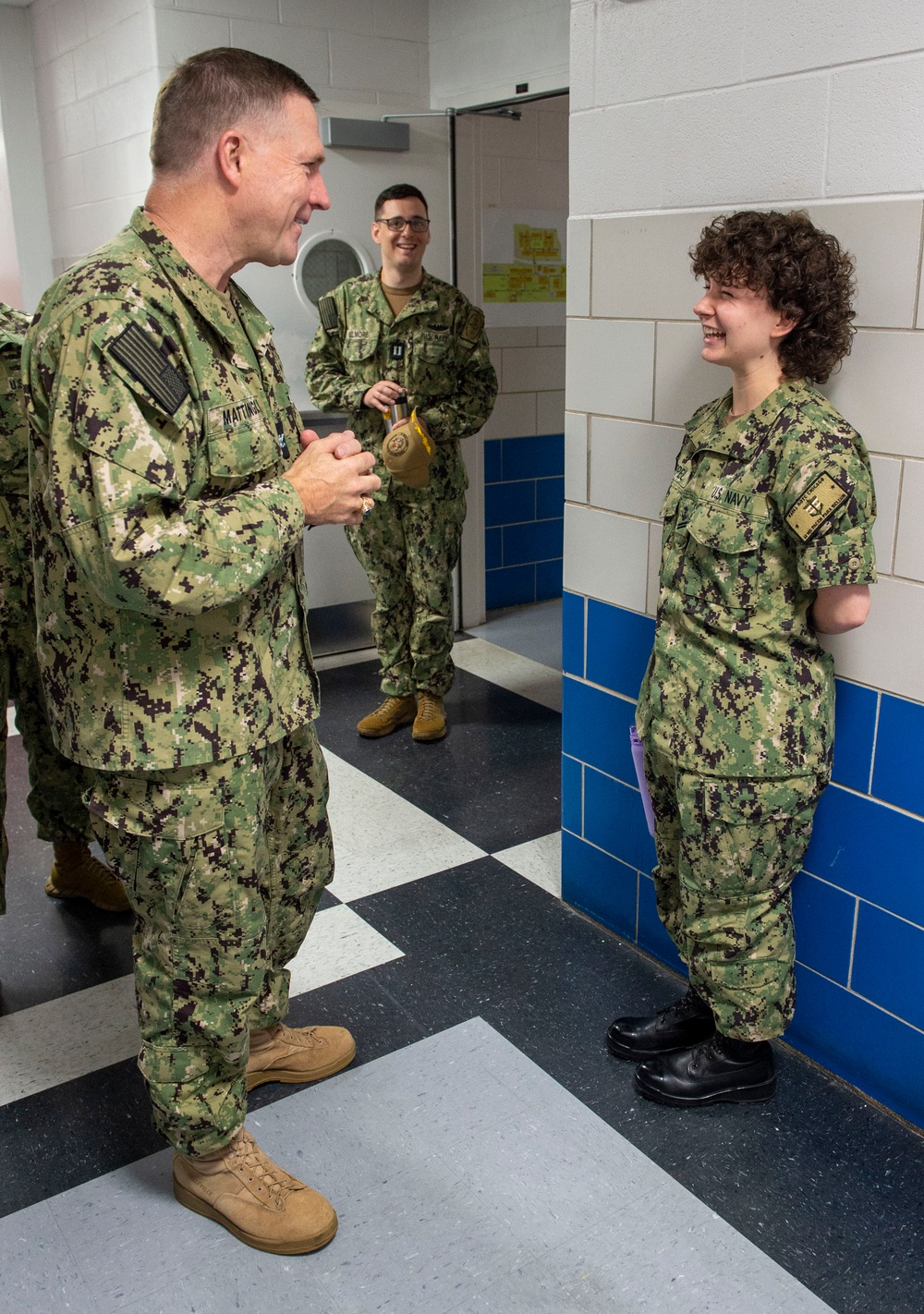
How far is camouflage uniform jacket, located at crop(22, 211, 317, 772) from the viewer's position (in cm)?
123

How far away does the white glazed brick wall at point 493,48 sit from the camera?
3.49 meters

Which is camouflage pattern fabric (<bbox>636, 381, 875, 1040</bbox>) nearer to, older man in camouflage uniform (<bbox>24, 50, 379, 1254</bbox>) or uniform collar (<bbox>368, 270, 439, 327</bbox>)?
older man in camouflage uniform (<bbox>24, 50, 379, 1254</bbox>)

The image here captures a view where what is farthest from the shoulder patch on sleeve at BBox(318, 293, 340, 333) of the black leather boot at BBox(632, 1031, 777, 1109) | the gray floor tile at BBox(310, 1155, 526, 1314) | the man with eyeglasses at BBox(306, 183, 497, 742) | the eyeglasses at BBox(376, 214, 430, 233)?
the gray floor tile at BBox(310, 1155, 526, 1314)

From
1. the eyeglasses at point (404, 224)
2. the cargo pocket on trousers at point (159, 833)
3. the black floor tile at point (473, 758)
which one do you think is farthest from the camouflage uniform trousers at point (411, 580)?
the cargo pocket on trousers at point (159, 833)

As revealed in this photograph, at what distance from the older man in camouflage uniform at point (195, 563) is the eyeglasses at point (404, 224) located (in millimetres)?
2002

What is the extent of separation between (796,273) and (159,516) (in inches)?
38.9

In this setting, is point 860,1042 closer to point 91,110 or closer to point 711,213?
point 711,213

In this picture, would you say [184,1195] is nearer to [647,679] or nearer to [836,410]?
[647,679]

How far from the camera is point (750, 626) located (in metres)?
1.71

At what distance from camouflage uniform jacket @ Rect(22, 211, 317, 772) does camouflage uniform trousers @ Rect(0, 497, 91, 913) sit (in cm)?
61

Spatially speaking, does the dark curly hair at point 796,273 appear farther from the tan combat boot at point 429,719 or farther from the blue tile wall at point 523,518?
the blue tile wall at point 523,518

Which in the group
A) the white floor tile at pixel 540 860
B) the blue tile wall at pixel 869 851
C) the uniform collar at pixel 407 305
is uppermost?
the uniform collar at pixel 407 305

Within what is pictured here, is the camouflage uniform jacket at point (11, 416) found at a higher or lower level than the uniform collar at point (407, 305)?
lower

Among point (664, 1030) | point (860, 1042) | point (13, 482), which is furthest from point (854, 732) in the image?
point (13, 482)
